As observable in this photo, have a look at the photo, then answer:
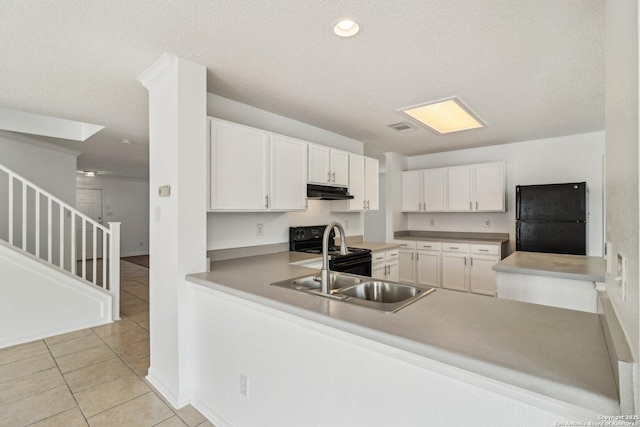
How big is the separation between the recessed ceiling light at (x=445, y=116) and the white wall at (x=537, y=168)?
1.42 meters

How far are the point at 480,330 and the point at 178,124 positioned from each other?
205 centimetres

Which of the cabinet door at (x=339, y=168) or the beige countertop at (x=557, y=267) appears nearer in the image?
the beige countertop at (x=557, y=267)

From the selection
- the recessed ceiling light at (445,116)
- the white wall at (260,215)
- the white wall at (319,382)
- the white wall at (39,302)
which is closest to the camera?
the white wall at (319,382)

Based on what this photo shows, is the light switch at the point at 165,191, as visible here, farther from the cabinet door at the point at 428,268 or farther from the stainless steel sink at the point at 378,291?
the cabinet door at the point at 428,268

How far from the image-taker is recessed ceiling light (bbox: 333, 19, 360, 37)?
1675 mm

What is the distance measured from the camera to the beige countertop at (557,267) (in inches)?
82.1

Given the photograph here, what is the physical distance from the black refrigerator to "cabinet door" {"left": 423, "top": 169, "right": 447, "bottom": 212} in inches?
47.7

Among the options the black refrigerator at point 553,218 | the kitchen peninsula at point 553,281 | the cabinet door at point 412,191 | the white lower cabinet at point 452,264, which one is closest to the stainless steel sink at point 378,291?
the kitchen peninsula at point 553,281

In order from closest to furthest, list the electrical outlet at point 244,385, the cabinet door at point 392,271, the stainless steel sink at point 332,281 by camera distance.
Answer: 1. the electrical outlet at point 244,385
2. the stainless steel sink at point 332,281
3. the cabinet door at point 392,271

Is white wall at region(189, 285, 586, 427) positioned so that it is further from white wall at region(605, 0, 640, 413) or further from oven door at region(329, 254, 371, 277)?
oven door at region(329, 254, 371, 277)

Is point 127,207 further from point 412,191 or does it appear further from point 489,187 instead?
point 489,187

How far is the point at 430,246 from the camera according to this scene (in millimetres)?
4977

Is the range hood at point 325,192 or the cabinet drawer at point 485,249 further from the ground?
the range hood at point 325,192

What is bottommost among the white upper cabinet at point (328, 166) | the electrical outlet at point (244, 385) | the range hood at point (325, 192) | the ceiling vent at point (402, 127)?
the electrical outlet at point (244, 385)
